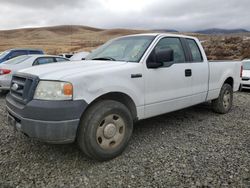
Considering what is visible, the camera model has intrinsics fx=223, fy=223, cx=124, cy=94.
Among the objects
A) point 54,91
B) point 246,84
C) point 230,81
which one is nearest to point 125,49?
point 54,91

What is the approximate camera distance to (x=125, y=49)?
154 inches

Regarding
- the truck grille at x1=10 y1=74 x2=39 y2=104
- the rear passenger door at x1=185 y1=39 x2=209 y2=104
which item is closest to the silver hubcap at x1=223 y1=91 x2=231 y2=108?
the rear passenger door at x1=185 y1=39 x2=209 y2=104

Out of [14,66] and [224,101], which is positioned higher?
[14,66]

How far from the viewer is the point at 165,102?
3.78 meters

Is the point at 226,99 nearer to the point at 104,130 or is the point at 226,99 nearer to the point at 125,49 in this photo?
the point at 125,49

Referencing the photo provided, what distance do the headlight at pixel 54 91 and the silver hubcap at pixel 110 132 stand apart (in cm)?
65

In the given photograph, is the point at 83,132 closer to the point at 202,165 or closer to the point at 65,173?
the point at 65,173

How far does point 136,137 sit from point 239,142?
1.75 m

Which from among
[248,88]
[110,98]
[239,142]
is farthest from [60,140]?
[248,88]

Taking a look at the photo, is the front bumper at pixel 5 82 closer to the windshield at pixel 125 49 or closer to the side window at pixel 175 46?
the windshield at pixel 125 49

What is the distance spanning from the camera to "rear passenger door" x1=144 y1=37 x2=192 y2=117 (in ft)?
11.6

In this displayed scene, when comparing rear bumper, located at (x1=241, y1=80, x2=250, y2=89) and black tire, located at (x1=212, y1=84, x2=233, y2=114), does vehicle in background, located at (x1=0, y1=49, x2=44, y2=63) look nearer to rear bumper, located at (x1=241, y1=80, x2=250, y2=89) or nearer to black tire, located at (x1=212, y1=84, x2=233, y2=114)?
black tire, located at (x1=212, y1=84, x2=233, y2=114)

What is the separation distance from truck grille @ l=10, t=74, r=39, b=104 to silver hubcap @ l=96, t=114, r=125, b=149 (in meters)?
0.98

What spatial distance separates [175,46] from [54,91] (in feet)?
8.25
